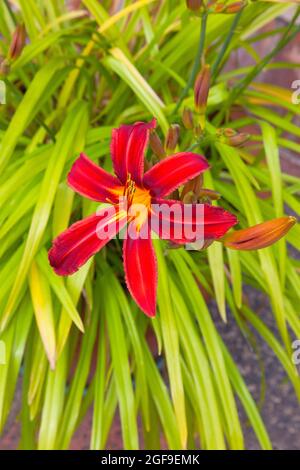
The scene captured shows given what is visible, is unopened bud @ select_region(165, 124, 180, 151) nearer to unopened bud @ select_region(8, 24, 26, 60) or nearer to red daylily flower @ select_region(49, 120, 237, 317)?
red daylily flower @ select_region(49, 120, 237, 317)

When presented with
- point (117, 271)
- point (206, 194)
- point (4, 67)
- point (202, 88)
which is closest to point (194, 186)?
point (206, 194)

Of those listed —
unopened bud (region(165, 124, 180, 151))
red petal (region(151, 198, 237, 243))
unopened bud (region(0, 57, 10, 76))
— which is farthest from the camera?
unopened bud (region(0, 57, 10, 76))

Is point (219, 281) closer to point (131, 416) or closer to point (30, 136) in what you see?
point (131, 416)

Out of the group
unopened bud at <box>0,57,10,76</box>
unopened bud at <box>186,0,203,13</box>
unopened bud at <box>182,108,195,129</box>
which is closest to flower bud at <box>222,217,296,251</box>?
unopened bud at <box>182,108,195,129</box>

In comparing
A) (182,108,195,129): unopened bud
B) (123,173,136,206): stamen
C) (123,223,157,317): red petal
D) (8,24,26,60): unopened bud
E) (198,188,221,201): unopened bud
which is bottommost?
(123,223,157,317): red petal

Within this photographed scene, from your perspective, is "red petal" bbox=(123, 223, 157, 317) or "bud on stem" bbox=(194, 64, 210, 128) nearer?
"red petal" bbox=(123, 223, 157, 317)

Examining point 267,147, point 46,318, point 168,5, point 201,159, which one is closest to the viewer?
point 201,159

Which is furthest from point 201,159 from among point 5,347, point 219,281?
point 5,347
